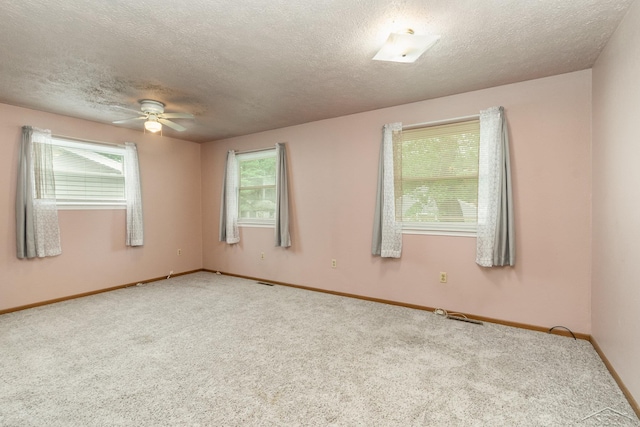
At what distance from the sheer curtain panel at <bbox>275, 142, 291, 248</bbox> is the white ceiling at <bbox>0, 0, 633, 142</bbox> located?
116 cm

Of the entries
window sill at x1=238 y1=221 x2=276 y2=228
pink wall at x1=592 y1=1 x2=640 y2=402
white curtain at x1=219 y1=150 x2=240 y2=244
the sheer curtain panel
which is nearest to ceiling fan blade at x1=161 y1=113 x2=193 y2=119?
the sheer curtain panel

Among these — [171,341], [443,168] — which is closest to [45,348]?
[171,341]

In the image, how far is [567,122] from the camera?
112 inches

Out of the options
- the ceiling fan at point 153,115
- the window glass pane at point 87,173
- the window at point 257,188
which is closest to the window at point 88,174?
the window glass pane at point 87,173

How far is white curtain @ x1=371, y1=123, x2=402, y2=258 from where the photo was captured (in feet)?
12.2

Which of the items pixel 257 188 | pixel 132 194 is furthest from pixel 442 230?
pixel 132 194

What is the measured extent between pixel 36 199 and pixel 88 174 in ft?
2.37

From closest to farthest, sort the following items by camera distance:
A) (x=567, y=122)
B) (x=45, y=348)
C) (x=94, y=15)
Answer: (x=94, y=15) < (x=45, y=348) < (x=567, y=122)

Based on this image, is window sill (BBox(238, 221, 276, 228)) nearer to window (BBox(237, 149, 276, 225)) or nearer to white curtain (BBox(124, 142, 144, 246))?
window (BBox(237, 149, 276, 225))

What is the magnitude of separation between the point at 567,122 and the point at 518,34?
118 cm

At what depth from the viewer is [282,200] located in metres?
4.69

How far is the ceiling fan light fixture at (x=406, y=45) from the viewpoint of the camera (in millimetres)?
2016

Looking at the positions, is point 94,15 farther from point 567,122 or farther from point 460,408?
point 567,122

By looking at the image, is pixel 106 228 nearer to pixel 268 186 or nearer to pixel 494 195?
pixel 268 186
